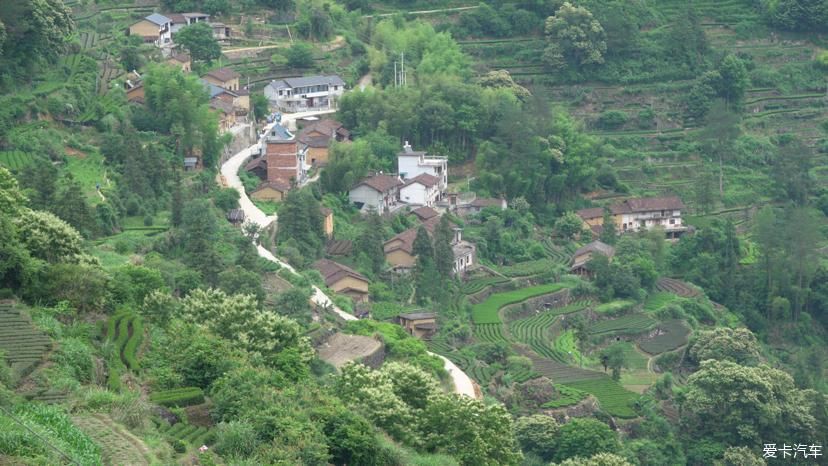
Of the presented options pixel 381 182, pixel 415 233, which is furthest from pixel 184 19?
pixel 415 233

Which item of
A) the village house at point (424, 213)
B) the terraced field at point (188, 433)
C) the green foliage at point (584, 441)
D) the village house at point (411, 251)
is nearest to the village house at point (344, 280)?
the village house at point (411, 251)

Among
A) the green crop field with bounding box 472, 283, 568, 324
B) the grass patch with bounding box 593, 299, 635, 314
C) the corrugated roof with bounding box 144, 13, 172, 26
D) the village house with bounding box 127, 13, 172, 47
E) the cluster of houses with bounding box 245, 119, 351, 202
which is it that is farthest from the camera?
the corrugated roof with bounding box 144, 13, 172, 26

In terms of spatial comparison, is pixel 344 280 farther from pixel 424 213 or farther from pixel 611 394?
pixel 611 394

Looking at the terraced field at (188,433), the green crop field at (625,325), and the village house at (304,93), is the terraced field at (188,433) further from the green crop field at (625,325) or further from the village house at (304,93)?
the village house at (304,93)

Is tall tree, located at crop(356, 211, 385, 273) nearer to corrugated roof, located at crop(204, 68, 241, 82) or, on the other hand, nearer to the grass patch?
the grass patch

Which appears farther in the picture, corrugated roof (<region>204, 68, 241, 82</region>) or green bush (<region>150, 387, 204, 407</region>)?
corrugated roof (<region>204, 68, 241, 82</region>)

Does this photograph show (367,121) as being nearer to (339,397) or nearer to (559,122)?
(559,122)

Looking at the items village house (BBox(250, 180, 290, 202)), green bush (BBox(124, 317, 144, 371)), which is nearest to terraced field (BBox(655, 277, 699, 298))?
village house (BBox(250, 180, 290, 202))
